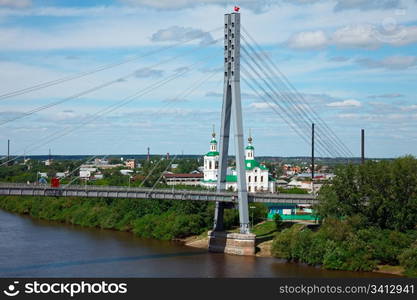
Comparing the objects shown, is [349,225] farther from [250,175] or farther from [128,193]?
[250,175]

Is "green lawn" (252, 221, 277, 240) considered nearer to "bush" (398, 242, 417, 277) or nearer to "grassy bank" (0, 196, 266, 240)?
"grassy bank" (0, 196, 266, 240)

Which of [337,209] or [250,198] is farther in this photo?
[250,198]

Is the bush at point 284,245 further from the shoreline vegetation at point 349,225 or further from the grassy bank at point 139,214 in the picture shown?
the grassy bank at point 139,214

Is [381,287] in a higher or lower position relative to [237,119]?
lower

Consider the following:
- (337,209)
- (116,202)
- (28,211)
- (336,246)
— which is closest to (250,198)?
(337,209)

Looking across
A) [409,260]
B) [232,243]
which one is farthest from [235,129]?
[409,260]

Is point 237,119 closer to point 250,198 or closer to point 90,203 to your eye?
point 250,198
